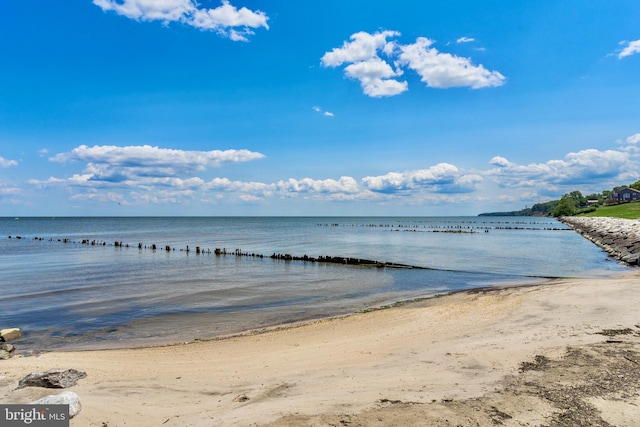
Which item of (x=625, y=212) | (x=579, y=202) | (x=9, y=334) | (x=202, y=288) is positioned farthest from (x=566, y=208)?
(x=9, y=334)

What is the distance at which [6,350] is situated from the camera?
11844 mm

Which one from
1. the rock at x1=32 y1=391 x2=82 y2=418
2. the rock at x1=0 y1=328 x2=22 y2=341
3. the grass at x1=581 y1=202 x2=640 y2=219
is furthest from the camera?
the grass at x1=581 y1=202 x2=640 y2=219

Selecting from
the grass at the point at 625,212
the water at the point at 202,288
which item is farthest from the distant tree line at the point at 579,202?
the water at the point at 202,288

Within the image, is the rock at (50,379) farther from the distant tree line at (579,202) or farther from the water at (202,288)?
the distant tree line at (579,202)

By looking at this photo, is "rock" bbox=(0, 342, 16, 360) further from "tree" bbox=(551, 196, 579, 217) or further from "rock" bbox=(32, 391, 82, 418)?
"tree" bbox=(551, 196, 579, 217)

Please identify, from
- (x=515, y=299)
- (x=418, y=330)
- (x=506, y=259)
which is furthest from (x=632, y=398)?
(x=506, y=259)

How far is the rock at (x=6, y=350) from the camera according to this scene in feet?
36.3

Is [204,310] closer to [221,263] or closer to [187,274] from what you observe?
[187,274]

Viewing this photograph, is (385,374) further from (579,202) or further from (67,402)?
(579,202)

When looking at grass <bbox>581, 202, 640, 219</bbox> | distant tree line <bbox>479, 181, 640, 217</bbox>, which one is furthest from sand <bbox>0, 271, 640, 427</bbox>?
distant tree line <bbox>479, 181, 640, 217</bbox>

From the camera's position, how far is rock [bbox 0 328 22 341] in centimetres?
1301

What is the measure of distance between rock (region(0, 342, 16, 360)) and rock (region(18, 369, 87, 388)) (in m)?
4.06

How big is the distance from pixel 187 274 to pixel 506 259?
2939 centimetres

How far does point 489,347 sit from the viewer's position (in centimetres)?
986
